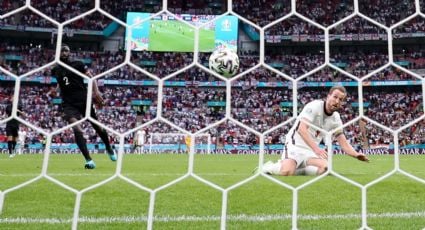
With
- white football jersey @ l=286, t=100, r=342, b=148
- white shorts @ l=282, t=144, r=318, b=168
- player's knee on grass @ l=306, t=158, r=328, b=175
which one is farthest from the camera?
white shorts @ l=282, t=144, r=318, b=168

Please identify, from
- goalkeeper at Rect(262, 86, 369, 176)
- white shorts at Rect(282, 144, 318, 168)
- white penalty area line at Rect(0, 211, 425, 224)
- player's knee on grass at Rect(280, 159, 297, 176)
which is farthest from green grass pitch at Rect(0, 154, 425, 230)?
white shorts at Rect(282, 144, 318, 168)

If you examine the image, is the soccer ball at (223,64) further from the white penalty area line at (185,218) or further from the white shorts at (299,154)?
the white penalty area line at (185,218)

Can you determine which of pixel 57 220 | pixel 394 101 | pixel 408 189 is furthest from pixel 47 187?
pixel 394 101

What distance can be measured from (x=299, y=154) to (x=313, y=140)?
551mm

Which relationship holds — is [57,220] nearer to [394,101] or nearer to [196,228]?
[196,228]

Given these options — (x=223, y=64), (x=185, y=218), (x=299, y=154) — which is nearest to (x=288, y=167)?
(x=299, y=154)

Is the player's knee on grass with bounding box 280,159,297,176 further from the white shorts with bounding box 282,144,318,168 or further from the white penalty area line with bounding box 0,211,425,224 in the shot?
the white penalty area line with bounding box 0,211,425,224

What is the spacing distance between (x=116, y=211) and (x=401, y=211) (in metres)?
1.41

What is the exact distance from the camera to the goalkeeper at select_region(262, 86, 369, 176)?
11.8ft

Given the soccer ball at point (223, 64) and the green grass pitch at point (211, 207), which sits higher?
the soccer ball at point (223, 64)

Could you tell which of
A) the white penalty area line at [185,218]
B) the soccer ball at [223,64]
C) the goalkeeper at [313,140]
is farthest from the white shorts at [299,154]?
the white penalty area line at [185,218]

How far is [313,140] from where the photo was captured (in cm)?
376

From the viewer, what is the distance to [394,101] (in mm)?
19328

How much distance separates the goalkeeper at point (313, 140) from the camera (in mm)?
3598
